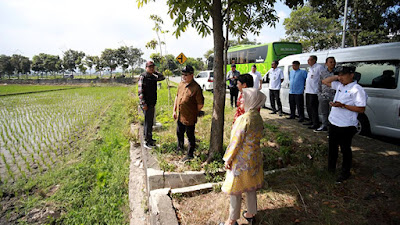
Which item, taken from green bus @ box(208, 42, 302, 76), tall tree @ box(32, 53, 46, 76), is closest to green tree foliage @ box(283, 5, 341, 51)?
green bus @ box(208, 42, 302, 76)

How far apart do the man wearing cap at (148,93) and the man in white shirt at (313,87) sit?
363 cm

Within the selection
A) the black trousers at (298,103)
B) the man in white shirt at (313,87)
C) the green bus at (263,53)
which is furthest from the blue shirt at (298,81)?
the green bus at (263,53)

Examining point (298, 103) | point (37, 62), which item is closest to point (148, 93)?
point (298, 103)

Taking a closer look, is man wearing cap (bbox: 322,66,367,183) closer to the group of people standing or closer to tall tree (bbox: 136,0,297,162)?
the group of people standing

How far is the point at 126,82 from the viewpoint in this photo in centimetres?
3697

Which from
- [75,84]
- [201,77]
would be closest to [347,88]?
[201,77]

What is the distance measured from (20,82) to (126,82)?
62.9 feet

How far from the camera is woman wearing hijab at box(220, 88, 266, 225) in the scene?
218cm

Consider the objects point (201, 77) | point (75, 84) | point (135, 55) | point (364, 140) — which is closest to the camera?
point (364, 140)

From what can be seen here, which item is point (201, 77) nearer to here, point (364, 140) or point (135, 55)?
point (364, 140)

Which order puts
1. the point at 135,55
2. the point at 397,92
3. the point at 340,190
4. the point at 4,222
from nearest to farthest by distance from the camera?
the point at 340,190, the point at 4,222, the point at 397,92, the point at 135,55

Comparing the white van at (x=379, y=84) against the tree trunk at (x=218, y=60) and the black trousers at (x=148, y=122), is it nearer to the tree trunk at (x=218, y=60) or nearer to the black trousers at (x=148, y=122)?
the tree trunk at (x=218, y=60)

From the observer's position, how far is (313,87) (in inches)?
209

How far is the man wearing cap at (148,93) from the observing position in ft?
14.8
